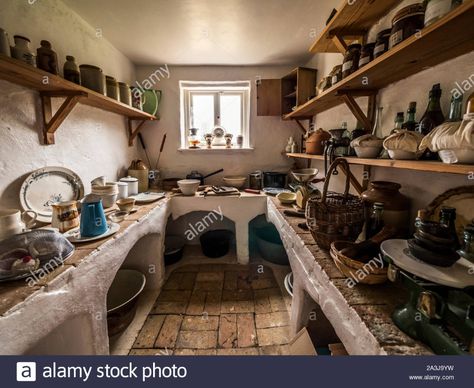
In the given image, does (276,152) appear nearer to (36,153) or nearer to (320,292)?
(320,292)

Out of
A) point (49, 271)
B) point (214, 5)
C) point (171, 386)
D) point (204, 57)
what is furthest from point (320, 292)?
point (204, 57)

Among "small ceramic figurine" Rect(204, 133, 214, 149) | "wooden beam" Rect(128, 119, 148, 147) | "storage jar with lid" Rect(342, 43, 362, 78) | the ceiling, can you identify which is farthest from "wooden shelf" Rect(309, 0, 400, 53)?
"wooden beam" Rect(128, 119, 148, 147)

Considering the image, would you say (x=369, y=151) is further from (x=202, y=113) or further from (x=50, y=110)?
(x=202, y=113)

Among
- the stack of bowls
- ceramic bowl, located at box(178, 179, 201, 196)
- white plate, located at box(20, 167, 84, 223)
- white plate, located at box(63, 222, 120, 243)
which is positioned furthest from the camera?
ceramic bowl, located at box(178, 179, 201, 196)

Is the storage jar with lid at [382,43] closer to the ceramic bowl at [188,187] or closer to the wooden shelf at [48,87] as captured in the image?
the wooden shelf at [48,87]

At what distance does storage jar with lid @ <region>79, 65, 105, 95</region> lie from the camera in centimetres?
145

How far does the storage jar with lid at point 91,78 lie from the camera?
145cm

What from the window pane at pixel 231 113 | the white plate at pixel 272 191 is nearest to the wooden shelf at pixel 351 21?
the white plate at pixel 272 191

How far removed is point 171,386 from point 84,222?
33.0 inches

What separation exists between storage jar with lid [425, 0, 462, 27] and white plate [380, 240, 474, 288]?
2.31 ft

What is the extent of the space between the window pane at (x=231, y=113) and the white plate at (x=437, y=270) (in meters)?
2.40

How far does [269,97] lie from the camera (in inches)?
95.1

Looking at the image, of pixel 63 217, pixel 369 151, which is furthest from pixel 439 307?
pixel 63 217

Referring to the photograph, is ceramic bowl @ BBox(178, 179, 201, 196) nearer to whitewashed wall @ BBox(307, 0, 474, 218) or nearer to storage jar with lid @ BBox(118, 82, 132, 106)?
storage jar with lid @ BBox(118, 82, 132, 106)
